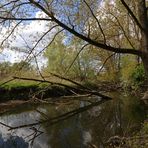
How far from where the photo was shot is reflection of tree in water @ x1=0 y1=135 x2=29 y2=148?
15008mm

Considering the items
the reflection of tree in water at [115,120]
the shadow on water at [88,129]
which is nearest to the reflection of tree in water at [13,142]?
the shadow on water at [88,129]

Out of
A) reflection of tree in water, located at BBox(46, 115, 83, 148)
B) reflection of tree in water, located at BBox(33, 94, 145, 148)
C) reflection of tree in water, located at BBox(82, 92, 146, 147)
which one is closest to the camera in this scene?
reflection of tree in water, located at BBox(46, 115, 83, 148)

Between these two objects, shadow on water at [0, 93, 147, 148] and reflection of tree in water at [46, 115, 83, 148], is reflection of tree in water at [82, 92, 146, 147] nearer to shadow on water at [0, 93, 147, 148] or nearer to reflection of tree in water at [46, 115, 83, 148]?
shadow on water at [0, 93, 147, 148]

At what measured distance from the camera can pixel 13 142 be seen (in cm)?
1573

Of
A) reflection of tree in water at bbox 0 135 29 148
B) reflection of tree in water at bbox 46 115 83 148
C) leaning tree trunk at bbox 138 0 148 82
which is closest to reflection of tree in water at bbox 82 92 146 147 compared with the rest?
reflection of tree in water at bbox 46 115 83 148

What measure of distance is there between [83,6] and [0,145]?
8511mm

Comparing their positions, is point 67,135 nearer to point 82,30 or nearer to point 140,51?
point 82,30

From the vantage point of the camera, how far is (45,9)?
7.29 m

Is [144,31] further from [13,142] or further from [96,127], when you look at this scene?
[96,127]

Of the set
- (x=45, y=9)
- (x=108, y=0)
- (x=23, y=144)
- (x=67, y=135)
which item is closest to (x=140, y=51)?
(x=45, y=9)

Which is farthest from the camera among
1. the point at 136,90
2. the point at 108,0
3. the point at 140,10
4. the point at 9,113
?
the point at 9,113

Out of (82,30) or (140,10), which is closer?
(140,10)

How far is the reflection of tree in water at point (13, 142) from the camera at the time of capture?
15008 millimetres

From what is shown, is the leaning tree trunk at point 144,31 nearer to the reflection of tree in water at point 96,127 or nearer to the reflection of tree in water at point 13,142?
the reflection of tree in water at point 96,127
